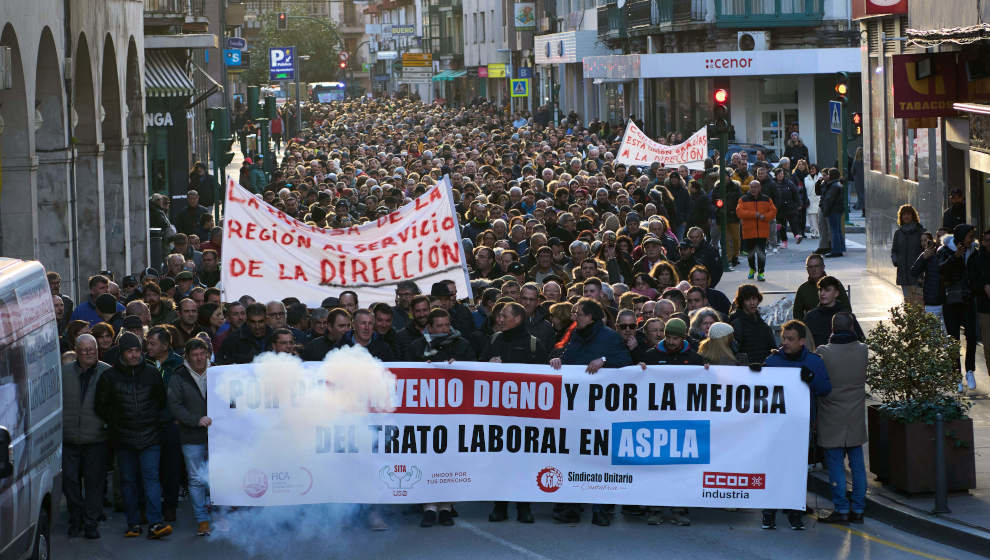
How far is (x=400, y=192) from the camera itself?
26.1 m

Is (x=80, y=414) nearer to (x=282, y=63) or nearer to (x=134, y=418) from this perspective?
(x=134, y=418)

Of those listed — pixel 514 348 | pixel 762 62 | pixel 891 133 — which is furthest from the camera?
pixel 762 62

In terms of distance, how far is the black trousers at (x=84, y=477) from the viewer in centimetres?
1176

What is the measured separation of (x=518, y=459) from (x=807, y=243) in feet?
66.3

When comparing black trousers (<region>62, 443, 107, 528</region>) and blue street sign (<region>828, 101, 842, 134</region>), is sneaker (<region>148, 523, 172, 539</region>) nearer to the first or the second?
black trousers (<region>62, 443, 107, 528</region>)

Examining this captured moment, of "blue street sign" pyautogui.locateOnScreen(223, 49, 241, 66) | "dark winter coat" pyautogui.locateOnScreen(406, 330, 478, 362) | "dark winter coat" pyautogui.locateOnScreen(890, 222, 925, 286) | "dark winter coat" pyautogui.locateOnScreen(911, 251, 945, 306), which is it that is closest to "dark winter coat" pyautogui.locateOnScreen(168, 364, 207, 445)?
"dark winter coat" pyautogui.locateOnScreen(406, 330, 478, 362)

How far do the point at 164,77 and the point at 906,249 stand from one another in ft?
70.9

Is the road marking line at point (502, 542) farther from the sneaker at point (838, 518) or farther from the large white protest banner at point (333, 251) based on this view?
the large white protest banner at point (333, 251)

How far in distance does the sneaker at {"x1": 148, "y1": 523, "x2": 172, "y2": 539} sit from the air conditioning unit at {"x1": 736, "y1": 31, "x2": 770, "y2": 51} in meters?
40.8

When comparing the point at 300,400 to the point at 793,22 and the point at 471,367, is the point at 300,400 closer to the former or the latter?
the point at 471,367

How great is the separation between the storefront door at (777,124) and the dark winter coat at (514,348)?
3950 centimetres

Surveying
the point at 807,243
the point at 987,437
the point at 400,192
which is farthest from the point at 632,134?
the point at 987,437

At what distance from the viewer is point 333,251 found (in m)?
15.6

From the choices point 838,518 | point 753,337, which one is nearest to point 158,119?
point 753,337
